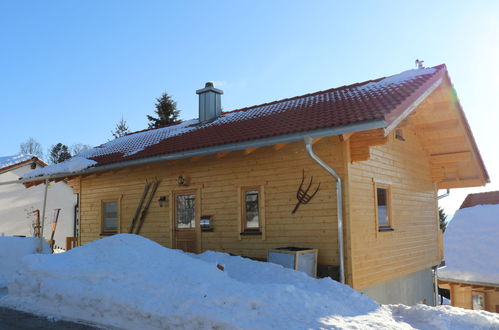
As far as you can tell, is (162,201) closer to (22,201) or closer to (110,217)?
(110,217)

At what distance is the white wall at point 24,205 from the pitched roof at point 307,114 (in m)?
12.9

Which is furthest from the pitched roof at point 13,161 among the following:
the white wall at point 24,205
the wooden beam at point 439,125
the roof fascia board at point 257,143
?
the wooden beam at point 439,125

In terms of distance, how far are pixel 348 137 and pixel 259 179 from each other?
2417 millimetres

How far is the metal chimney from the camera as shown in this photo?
14.0 meters

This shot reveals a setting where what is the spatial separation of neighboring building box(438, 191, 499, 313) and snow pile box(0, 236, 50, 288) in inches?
574

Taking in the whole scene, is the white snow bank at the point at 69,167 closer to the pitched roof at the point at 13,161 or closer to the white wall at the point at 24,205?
the white wall at the point at 24,205

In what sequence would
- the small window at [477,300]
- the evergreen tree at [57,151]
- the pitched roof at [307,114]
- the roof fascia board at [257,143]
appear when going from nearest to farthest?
the roof fascia board at [257,143] → the pitched roof at [307,114] → the small window at [477,300] → the evergreen tree at [57,151]

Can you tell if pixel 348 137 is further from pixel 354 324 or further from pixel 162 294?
pixel 162 294

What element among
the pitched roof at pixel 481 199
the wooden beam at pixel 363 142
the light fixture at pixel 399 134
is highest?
the light fixture at pixel 399 134

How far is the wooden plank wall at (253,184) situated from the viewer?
8883 millimetres

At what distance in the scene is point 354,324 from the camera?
5922 millimetres

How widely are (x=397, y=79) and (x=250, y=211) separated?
15.2 ft

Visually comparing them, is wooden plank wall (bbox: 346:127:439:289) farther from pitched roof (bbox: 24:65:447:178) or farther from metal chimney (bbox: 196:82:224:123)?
metal chimney (bbox: 196:82:224:123)

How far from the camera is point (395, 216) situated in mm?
10875
